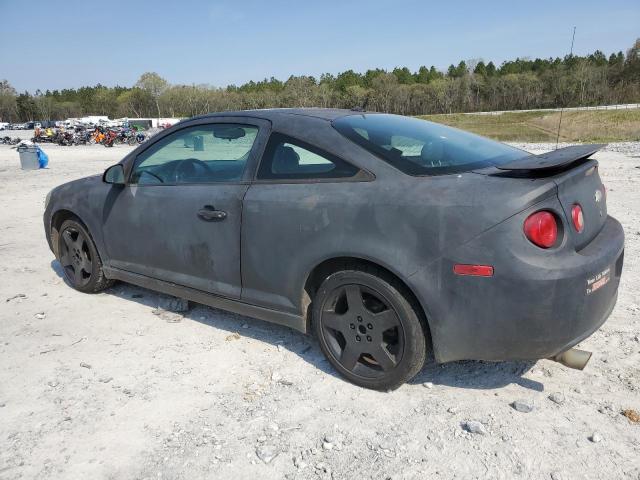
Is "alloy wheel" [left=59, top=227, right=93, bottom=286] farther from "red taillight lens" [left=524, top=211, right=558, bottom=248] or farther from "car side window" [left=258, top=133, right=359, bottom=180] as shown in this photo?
"red taillight lens" [left=524, top=211, right=558, bottom=248]

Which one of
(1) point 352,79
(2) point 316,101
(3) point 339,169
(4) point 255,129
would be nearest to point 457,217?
(3) point 339,169

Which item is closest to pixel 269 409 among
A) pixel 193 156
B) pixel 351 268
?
pixel 351 268

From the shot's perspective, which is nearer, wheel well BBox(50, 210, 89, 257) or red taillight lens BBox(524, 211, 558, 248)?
red taillight lens BBox(524, 211, 558, 248)

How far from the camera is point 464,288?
2.53 meters

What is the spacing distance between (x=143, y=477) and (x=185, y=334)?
1.58 meters

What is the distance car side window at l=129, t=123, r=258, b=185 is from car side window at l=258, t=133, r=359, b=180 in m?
0.30

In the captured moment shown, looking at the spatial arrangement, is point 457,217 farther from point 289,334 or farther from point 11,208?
point 11,208

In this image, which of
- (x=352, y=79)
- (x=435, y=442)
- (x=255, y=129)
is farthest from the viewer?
(x=352, y=79)

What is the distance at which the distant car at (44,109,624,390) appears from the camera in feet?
8.10

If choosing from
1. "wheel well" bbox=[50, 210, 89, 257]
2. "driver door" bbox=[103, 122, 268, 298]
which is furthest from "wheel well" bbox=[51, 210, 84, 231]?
"driver door" bbox=[103, 122, 268, 298]

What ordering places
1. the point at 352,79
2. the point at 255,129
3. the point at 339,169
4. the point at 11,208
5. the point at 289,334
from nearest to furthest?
the point at 339,169, the point at 255,129, the point at 289,334, the point at 11,208, the point at 352,79

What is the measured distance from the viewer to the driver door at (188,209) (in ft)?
11.2

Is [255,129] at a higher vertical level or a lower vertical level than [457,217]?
higher

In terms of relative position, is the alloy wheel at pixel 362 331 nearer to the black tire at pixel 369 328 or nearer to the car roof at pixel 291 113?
the black tire at pixel 369 328
